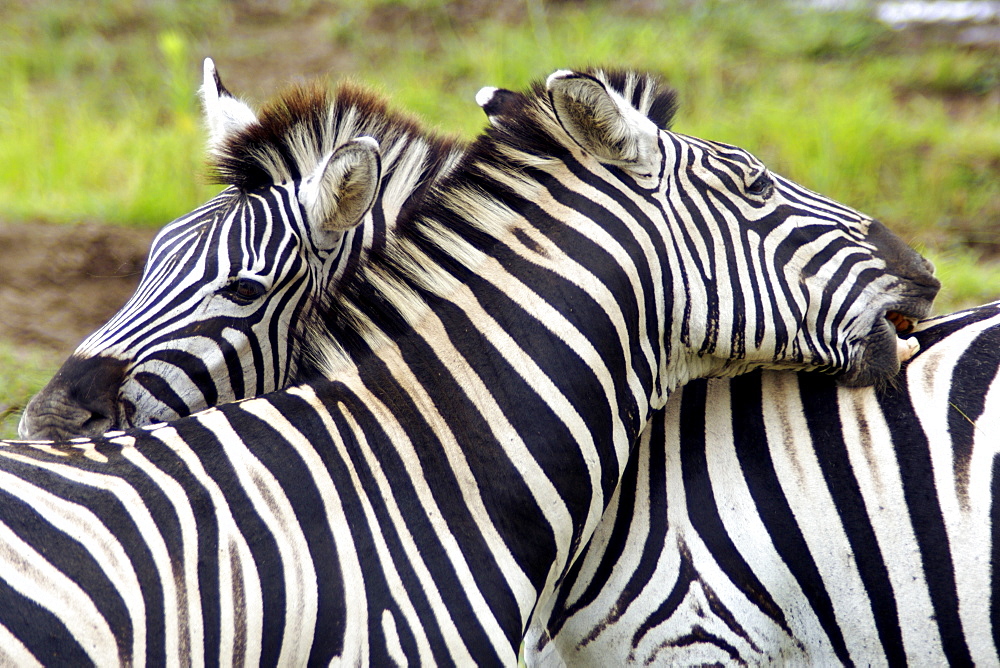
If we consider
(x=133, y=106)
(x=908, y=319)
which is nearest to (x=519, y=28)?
(x=133, y=106)

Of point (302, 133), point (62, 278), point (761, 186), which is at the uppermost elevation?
point (62, 278)

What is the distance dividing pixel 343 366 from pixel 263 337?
2.27 feet

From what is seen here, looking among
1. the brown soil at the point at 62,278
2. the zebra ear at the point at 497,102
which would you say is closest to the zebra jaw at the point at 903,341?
the zebra ear at the point at 497,102

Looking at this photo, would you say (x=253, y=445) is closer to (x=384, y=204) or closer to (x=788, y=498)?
(x=384, y=204)

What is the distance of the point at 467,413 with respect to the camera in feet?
7.55

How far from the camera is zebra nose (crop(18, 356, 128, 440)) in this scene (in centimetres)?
279

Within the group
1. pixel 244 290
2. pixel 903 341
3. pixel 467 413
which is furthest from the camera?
pixel 244 290

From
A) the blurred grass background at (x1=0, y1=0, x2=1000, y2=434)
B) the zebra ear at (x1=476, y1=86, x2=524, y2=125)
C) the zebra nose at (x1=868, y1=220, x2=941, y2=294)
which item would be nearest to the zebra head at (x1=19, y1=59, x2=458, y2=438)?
the zebra ear at (x1=476, y1=86, x2=524, y2=125)

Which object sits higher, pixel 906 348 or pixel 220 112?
pixel 220 112

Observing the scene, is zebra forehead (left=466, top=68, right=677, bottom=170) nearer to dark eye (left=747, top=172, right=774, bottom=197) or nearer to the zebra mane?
the zebra mane

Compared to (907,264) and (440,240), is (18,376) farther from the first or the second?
(907,264)

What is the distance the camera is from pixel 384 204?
3.19 m

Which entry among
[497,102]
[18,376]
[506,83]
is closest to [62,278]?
[18,376]

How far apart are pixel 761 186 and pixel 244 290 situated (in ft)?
5.21
